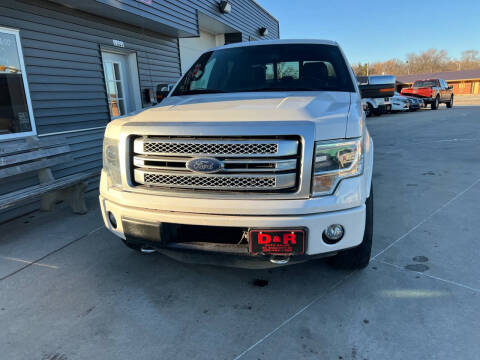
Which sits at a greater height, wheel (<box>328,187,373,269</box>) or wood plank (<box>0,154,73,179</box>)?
wood plank (<box>0,154,73,179</box>)

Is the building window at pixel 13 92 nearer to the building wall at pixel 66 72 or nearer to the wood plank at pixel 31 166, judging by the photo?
the building wall at pixel 66 72

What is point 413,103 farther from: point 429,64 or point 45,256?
point 429,64

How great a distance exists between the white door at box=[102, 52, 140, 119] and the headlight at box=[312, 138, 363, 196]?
228 inches

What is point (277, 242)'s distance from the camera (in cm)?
196

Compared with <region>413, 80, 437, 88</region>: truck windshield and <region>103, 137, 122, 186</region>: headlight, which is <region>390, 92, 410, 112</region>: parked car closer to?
<region>413, 80, 437, 88</region>: truck windshield

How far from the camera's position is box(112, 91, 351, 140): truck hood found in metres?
1.99

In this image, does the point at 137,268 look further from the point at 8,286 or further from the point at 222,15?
the point at 222,15

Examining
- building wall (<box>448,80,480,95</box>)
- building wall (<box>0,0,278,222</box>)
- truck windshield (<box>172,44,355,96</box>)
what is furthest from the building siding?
building wall (<box>448,80,480,95</box>)

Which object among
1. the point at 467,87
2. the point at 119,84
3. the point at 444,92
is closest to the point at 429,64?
the point at 467,87

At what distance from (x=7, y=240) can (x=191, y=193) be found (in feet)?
8.94

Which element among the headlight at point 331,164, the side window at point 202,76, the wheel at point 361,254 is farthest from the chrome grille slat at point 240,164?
the side window at point 202,76

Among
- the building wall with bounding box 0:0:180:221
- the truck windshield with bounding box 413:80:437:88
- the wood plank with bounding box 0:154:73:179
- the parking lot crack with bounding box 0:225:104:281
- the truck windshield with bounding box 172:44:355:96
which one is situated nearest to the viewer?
the parking lot crack with bounding box 0:225:104:281

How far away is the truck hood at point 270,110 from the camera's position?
199cm

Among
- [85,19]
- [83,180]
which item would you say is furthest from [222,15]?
[83,180]
